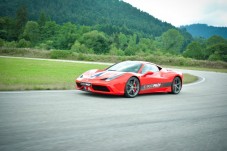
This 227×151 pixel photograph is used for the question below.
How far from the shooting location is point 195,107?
7.88 meters

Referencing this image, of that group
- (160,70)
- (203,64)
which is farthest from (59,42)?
(160,70)

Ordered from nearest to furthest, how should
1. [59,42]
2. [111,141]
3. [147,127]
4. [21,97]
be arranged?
1. [111,141]
2. [147,127]
3. [21,97]
4. [59,42]

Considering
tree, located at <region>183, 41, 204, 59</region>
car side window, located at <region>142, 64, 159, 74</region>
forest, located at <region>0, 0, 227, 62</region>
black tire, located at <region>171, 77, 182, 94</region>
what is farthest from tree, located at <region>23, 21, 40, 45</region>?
car side window, located at <region>142, 64, 159, 74</region>

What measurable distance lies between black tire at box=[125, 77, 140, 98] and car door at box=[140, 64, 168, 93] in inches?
8.2

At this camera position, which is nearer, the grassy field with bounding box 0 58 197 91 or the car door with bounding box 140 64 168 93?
the car door with bounding box 140 64 168 93

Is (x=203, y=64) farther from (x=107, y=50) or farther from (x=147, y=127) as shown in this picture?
(x=107, y=50)

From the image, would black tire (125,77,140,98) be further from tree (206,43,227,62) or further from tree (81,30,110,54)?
tree (81,30,110,54)

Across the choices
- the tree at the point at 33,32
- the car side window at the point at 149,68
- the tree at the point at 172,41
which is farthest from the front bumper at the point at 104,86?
the tree at the point at 172,41

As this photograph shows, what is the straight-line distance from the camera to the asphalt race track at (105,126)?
13.3 feet

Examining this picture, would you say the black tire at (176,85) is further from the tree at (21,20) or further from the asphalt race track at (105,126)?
the tree at (21,20)

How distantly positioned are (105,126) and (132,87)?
4.34m

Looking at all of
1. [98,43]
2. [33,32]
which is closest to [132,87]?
[98,43]

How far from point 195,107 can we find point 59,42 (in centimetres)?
11212

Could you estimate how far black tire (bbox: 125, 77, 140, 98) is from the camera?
9227 millimetres
